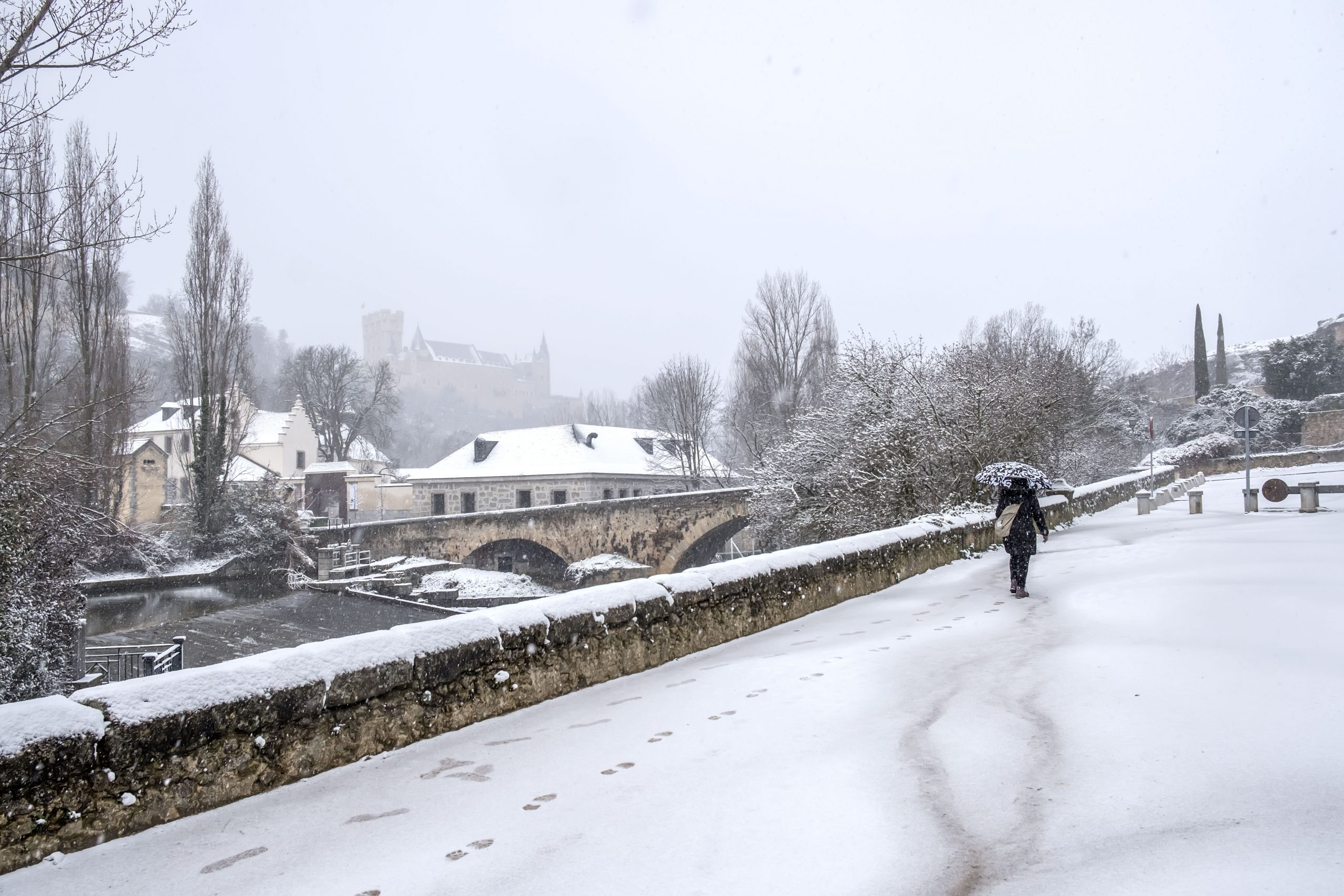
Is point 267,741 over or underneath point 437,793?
over

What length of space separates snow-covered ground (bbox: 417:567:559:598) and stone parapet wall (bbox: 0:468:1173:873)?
22016 mm

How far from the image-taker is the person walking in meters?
8.59

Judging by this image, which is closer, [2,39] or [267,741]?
[267,741]

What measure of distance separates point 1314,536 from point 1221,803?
9.95 meters

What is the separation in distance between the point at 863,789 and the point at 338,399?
53285mm

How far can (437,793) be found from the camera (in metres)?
3.75

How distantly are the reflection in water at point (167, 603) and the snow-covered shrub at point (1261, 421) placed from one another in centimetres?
4404

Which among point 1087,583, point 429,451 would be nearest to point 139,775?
point 1087,583

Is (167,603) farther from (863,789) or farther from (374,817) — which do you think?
(863,789)

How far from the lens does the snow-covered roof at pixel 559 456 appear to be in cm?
3825

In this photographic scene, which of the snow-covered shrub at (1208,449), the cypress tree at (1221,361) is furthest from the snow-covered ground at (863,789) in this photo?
the cypress tree at (1221,361)

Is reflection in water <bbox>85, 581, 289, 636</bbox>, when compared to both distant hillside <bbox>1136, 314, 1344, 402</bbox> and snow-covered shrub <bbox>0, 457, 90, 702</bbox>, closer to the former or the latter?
snow-covered shrub <bbox>0, 457, 90, 702</bbox>

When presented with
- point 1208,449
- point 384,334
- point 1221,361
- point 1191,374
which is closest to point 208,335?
point 1208,449

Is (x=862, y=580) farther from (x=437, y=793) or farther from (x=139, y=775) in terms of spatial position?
(x=139, y=775)
